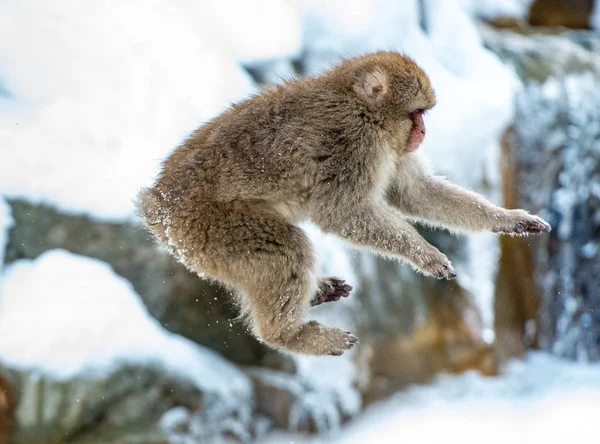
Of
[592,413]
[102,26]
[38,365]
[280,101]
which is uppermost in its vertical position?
[102,26]

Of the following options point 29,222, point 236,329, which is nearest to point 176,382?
point 236,329

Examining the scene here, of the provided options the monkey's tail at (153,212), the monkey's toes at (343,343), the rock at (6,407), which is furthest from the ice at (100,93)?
the monkey's toes at (343,343)

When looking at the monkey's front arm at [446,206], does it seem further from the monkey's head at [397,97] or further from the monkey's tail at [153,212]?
the monkey's tail at [153,212]

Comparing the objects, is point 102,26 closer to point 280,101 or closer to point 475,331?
point 280,101

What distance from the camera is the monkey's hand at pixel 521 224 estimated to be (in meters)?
3.66

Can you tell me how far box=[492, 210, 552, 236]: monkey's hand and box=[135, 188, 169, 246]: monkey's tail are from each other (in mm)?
1648

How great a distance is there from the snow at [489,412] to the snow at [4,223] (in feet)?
9.47

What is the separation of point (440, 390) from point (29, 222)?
3840 mm

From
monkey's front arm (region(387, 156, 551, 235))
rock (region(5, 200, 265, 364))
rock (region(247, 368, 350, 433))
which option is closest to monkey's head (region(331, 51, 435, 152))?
monkey's front arm (region(387, 156, 551, 235))

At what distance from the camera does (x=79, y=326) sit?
5398 mm

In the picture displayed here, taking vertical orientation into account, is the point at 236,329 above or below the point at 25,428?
above

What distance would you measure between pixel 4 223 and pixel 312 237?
95.2 inches

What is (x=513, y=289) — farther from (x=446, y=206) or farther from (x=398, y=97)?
(x=398, y=97)

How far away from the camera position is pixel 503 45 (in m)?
8.52
